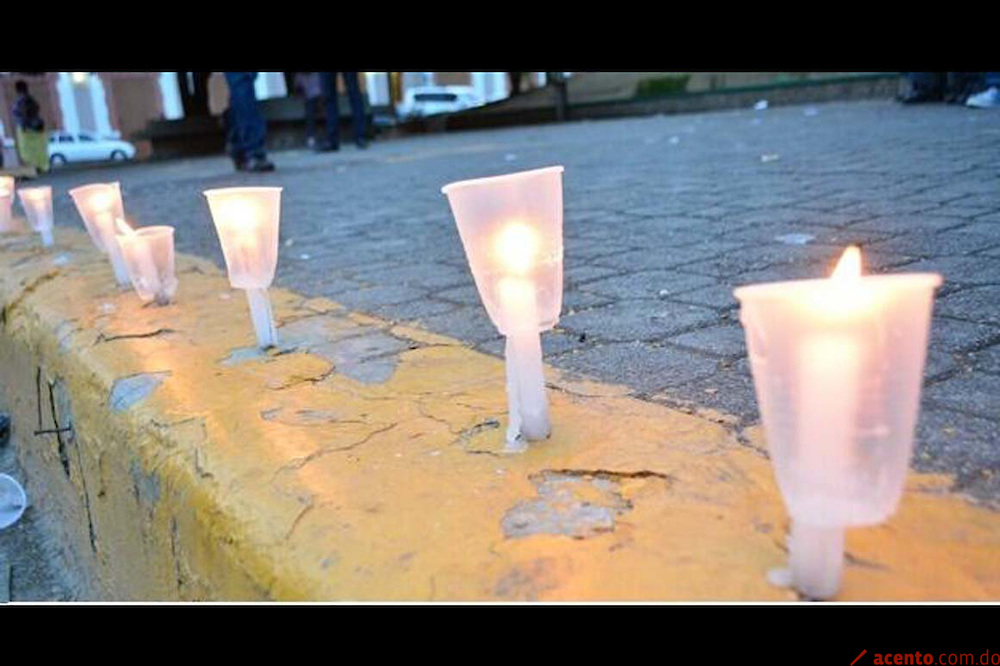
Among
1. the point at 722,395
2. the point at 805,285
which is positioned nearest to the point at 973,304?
the point at 722,395

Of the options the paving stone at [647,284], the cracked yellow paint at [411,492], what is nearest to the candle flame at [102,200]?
the cracked yellow paint at [411,492]

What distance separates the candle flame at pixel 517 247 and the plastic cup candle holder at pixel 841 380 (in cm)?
48

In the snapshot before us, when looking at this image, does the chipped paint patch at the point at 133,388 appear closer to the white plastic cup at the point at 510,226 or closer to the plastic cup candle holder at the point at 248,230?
the plastic cup candle holder at the point at 248,230

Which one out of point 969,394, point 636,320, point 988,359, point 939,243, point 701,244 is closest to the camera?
Result: point 969,394

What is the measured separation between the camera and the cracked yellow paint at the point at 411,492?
0.99m

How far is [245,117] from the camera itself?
711cm

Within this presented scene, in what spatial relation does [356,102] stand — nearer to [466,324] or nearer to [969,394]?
[466,324]

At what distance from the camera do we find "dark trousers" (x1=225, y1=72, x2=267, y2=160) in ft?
22.9

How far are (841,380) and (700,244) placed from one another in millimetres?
2372

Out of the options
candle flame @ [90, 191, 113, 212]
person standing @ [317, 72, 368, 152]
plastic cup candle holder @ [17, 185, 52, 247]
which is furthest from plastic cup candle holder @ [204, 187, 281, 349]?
person standing @ [317, 72, 368, 152]

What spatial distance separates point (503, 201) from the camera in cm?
126

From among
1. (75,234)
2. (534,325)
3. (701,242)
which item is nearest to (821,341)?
(534,325)
